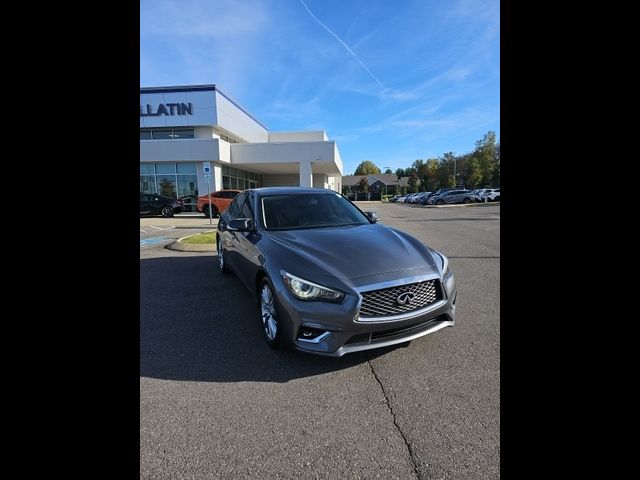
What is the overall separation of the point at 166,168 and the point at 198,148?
2.92 meters

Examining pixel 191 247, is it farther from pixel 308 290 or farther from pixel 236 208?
pixel 308 290

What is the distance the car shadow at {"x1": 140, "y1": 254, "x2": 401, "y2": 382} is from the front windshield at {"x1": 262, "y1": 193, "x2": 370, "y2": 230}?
1.28 meters

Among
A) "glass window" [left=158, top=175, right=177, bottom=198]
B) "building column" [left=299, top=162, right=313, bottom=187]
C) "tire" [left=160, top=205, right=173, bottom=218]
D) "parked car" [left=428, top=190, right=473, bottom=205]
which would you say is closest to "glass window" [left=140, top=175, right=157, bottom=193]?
"glass window" [left=158, top=175, right=177, bottom=198]

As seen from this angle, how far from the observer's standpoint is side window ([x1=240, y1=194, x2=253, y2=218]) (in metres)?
4.81

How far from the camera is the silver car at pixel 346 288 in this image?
2.86m

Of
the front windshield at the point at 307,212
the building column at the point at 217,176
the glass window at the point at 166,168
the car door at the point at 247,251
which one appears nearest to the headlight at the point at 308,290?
the car door at the point at 247,251

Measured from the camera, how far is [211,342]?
366cm

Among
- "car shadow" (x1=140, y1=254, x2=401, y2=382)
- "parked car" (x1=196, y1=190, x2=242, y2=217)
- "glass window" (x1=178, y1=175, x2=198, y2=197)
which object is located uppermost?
"glass window" (x1=178, y1=175, x2=198, y2=197)

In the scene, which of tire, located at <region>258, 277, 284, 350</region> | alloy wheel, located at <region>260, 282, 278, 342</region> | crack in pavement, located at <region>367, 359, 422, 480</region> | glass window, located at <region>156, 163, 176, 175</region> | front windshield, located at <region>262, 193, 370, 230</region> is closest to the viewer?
crack in pavement, located at <region>367, 359, 422, 480</region>

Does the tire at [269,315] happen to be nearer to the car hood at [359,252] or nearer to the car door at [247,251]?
the car door at [247,251]

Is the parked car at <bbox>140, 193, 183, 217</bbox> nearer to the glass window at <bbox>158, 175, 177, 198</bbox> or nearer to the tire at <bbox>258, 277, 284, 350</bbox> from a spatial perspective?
the glass window at <bbox>158, 175, 177, 198</bbox>
